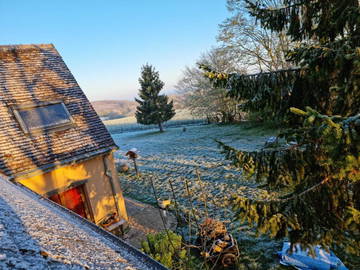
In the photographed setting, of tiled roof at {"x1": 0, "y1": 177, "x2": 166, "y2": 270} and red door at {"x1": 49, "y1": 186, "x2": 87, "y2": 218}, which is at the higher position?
tiled roof at {"x1": 0, "y1": 177, "x2": 166, "y2": 270}

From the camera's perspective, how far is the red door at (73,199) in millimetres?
6484

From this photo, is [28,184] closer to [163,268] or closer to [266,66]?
[163,268]

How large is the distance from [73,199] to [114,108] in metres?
77.4

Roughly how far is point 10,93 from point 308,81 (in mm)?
8400

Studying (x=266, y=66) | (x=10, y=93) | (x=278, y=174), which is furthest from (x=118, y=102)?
(x=278, y=174)

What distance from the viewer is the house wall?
6133 millimetres

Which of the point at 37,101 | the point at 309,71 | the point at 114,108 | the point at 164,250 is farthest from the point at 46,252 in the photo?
the point at 114,108

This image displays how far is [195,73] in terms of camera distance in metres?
29.6

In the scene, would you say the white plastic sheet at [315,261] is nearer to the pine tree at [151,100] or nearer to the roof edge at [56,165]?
the roof edge at [56,165]

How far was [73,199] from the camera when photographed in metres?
6.73

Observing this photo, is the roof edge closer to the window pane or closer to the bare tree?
the window pane

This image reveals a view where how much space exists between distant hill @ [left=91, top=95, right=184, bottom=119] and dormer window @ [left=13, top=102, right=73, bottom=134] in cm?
6055

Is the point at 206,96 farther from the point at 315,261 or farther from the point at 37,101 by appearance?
the point at 315,261

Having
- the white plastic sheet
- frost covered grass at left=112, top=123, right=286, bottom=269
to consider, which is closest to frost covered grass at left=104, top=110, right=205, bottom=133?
frost covered grass at left=112, top=123, right=286, bottom=269
